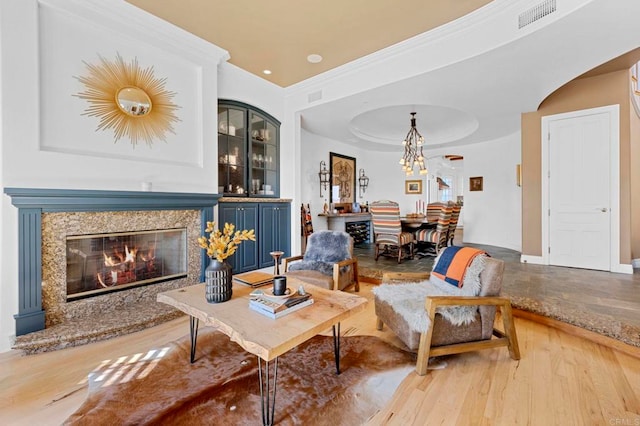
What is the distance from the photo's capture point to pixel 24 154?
2369 millimetres

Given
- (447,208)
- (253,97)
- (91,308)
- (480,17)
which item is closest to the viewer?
(91,308)

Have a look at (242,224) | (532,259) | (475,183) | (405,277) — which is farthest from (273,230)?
(475,183)

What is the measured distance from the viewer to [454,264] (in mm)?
2430

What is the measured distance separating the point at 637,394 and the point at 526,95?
3693 mm

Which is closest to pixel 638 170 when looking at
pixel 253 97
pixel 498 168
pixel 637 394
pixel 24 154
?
pixel 498 168

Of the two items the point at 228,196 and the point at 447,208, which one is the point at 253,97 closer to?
the point at 228,196

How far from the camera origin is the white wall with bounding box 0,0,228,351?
2.31 m

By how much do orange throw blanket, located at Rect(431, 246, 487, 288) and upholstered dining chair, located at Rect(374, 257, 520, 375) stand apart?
148mm

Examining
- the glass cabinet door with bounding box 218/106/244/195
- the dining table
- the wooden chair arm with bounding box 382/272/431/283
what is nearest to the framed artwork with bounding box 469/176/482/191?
the dining table

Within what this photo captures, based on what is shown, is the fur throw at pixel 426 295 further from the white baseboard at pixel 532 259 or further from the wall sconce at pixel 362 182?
the wall sconce at pixel 362 182

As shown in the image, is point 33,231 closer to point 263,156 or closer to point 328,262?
point 328,262

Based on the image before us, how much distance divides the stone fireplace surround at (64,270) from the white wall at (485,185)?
356 centimetres

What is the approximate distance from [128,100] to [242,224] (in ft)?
6.47

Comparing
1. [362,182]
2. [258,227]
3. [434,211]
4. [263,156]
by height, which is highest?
[263,156]
